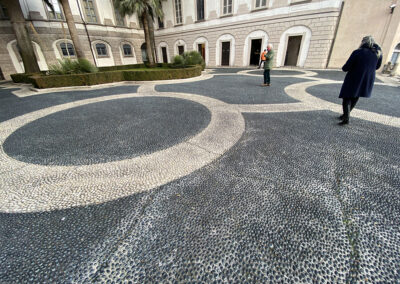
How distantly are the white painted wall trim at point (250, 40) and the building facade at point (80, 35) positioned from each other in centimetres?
1650

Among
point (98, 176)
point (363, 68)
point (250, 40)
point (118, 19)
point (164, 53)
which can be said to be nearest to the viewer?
point (98, 176)

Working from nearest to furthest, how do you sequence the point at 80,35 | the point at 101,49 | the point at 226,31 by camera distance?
the point at 226,31
the point at 80,35
the point at 101,49

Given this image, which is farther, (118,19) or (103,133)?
(118,19)

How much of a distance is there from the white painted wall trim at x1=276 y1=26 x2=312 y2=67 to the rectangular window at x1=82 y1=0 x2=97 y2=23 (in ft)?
73.1

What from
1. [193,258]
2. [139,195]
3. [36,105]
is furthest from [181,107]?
[36,105]

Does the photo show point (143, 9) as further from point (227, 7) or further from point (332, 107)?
point (332, 107)

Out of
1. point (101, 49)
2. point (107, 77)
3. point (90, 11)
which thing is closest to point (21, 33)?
point (107, 77)

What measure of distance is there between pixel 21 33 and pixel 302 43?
21.9 m

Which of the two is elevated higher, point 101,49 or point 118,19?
point 118,19

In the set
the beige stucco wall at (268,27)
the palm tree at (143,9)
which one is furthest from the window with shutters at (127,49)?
the palm tree at (143,9)

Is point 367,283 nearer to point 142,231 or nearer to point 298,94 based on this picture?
point 142,231

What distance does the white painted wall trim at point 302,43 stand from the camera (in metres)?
14.9

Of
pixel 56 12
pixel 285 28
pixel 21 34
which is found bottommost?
pixel 21 34

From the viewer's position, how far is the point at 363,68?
135 inches
